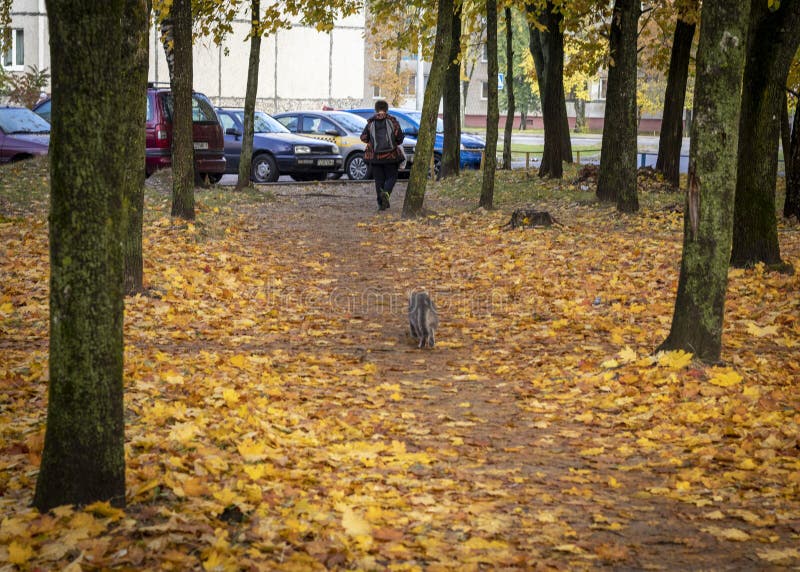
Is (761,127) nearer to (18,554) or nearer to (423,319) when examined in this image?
(423,319)

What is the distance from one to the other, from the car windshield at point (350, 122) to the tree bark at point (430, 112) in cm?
1069

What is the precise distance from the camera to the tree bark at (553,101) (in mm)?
24641

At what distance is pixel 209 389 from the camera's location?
7.42 meters

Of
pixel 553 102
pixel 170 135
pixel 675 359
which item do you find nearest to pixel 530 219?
pixel 170 135

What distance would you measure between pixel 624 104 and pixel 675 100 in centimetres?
466

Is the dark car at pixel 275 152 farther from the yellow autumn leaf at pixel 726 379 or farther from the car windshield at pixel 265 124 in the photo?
the yellow autumn leaf at pixel 726 379

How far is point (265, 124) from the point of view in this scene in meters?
27.3

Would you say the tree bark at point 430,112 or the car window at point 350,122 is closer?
the tree bark at point 430,112

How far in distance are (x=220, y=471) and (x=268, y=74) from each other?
5340cm

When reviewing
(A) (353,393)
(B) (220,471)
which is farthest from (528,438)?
(B) (220,471)

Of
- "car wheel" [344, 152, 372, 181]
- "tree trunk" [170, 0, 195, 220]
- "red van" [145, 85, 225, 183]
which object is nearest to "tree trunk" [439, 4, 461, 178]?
"car wheel" [344, 152, 372, 181]

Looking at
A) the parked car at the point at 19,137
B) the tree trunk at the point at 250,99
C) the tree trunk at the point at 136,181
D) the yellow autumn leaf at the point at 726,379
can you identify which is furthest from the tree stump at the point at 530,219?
the parked car at the point at 19,137

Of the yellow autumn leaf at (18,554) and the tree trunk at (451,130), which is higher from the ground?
the tree trunk at (451,130)

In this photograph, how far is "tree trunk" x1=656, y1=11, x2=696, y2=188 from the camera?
2142 cm
